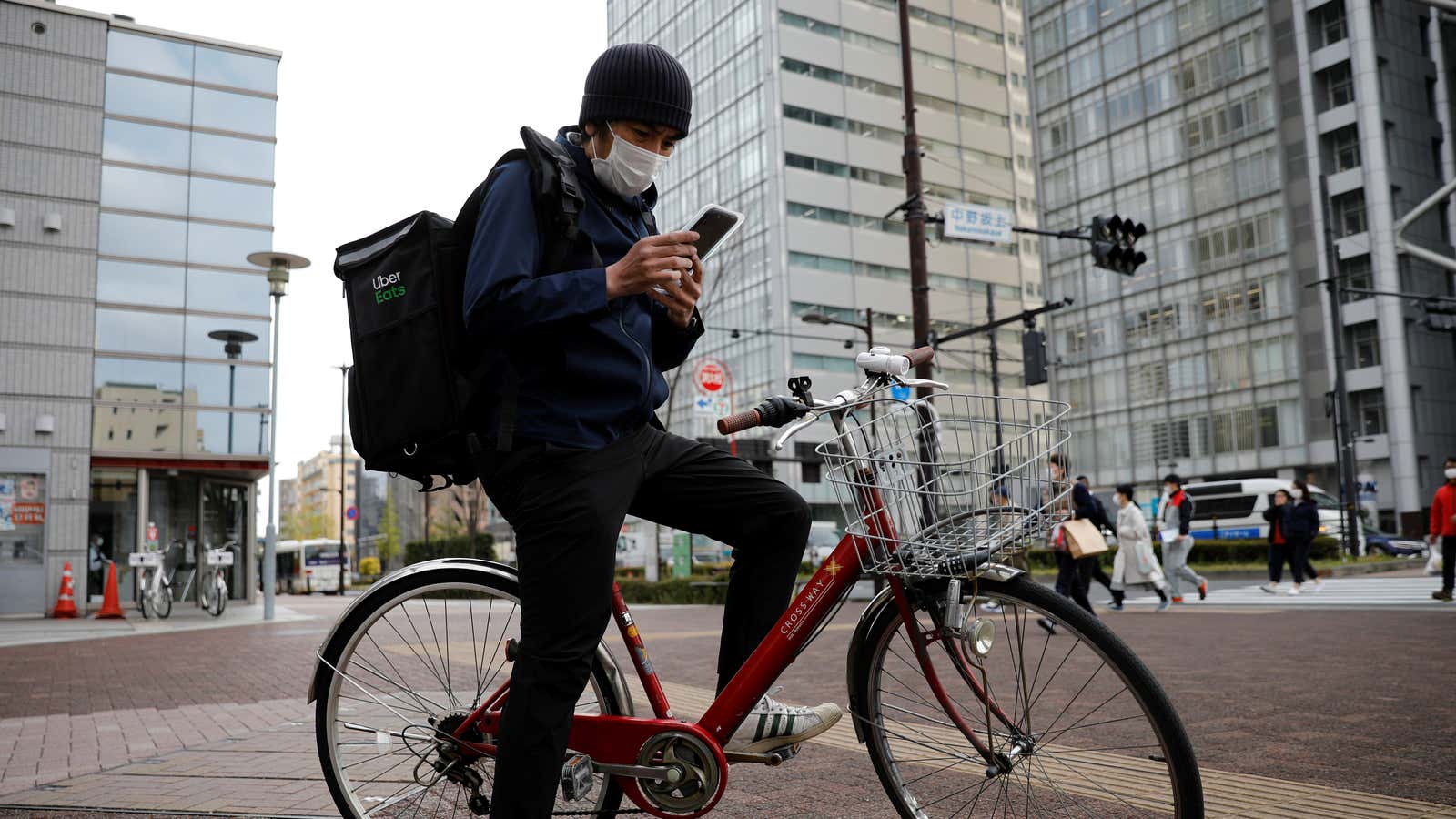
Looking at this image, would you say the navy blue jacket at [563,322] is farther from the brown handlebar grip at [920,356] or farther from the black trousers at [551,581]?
the brown handlebar grip at [920,356]

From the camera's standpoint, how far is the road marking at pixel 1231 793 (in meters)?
2.41

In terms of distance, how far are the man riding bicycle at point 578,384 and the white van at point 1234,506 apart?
35.9 m

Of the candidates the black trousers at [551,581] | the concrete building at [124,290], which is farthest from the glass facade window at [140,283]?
the black trousers at [551,581]

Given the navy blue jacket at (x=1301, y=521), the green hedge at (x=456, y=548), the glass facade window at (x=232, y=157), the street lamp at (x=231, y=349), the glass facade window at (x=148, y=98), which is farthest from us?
the green hedge at (x=456, y=548)

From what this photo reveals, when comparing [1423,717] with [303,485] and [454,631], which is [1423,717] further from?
[303,485]

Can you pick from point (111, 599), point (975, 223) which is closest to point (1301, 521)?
point (975, 223)

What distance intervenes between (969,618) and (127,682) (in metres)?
7.80

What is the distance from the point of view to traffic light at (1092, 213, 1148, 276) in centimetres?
1526

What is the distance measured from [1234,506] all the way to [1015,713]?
38589 millimetres

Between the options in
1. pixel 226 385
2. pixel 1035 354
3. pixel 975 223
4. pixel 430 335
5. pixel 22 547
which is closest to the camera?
pixel 430 335

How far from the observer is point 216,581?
19938mm

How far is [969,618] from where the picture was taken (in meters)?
2.34

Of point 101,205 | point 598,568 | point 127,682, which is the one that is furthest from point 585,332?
point 101,205

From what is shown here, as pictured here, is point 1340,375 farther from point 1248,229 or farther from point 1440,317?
point 1248,229
